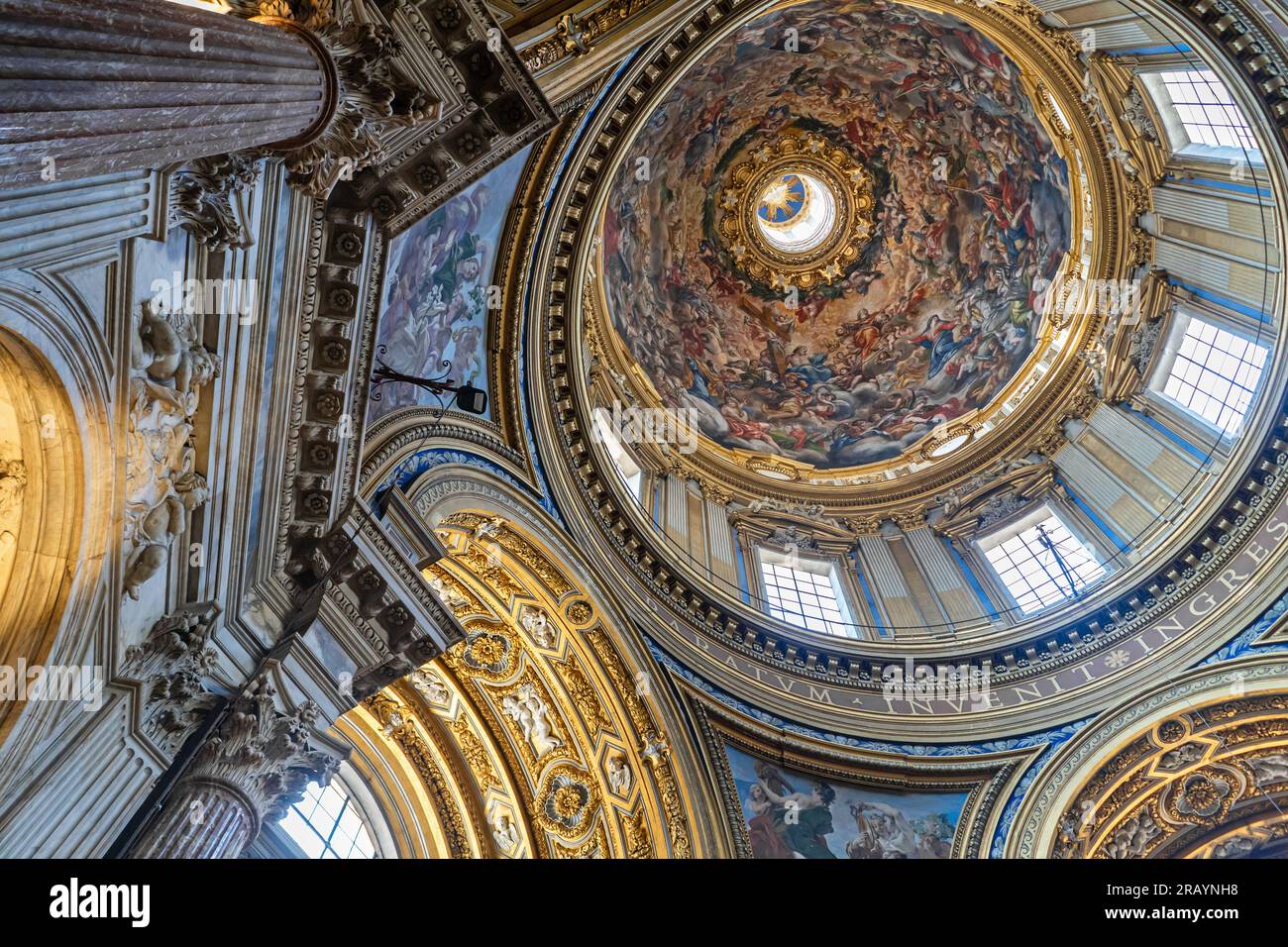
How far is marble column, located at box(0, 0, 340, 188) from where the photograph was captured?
3252mm

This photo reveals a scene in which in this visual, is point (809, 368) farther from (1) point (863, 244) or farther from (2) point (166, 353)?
(2) point (166, 353)

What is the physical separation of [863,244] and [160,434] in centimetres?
2220

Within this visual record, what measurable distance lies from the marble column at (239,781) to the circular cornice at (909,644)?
7.08m

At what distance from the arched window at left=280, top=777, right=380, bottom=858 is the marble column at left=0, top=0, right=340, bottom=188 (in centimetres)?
868

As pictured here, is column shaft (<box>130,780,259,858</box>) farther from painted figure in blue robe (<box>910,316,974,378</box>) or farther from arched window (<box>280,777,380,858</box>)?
painted figure in blue robe (<box>910,316,974,378</box>)

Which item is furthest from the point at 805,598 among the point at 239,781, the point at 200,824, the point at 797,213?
the point at 200,824

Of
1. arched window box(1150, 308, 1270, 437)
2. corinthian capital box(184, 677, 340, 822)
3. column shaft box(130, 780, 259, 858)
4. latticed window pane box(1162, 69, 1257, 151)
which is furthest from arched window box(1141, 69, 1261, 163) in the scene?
column shaft box(130, 780, 259, 858)

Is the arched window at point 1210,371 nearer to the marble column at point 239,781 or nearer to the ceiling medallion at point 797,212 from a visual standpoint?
the ceiling medallion at point 797,212

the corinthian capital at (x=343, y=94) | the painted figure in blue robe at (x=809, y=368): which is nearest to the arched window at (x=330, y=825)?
the corinthian capital at (x=343, y=94)

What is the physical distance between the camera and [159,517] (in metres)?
5.38

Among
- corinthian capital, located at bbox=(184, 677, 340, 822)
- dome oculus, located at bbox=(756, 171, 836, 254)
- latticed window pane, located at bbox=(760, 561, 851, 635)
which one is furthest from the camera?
dome oculus, located at bbox=(756, 171, 836, 254)

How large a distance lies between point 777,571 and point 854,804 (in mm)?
6263

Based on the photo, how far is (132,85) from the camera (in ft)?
12.5

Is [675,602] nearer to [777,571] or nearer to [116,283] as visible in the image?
[777,571]
